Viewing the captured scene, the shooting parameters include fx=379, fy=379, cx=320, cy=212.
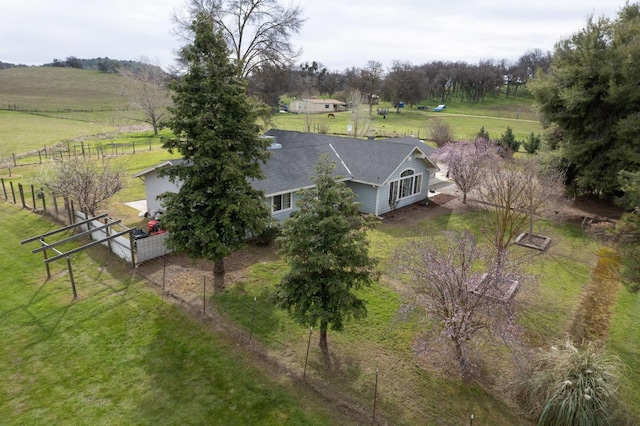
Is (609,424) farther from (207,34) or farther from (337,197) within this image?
(207,34)

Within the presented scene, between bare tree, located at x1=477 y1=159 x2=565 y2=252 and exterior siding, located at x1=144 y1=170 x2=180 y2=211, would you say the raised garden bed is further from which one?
exterior siding, located at x1=144 y1=170 x2=180 y2=211

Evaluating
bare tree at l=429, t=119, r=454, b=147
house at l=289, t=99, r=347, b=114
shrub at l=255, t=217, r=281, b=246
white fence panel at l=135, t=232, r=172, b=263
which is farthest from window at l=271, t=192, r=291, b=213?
house at l=289, t=99, r=347, b=114

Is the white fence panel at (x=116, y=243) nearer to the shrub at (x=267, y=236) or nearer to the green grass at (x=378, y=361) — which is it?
the green grass at (x=378, y=361)

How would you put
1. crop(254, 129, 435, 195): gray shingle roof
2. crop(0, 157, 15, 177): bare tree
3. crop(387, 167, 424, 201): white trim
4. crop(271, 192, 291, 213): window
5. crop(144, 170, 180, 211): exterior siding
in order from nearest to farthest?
crop(144, 170, 180, 211): exterior siding, crop(271, 192, 291, 213): window, crop(254, 129, 435, 195): gray shingle roof, crop(387, 167, 424, 201): white trim, crop(0, 157, 15, 177): bare tree

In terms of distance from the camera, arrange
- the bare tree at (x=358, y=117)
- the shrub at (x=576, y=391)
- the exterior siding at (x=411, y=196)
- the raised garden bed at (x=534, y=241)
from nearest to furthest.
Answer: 1. the shrub at (x=576, y=391)
2. the raised garden bed at (x=534, y=241)
3. the exterior siding at (x=411, y=196)
4. the bare tree at (x=358, y=117)

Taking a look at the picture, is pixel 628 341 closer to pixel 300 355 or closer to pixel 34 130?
pixel 300 355

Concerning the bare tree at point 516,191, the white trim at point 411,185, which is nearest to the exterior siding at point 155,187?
the white trim at point 411,185

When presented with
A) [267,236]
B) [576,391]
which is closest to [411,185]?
[267,236]
